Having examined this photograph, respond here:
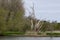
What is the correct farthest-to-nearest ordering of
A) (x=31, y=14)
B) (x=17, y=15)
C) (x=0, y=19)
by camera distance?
(x=31, y=14) < (x=17, y=15) < (x=0, y=19)

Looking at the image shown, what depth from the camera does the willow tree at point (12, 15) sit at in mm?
30469

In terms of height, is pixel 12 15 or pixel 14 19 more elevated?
pixel 12 15

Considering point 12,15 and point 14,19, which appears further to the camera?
point 12,15

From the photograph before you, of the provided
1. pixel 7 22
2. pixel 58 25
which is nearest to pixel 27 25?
pixel 7 22

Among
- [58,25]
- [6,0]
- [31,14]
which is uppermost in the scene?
[6,0]

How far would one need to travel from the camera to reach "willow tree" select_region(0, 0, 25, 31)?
30.5m

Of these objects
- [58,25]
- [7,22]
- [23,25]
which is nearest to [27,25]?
[23,25]

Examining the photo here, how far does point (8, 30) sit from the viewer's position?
107ft

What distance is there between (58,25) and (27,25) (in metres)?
10.5

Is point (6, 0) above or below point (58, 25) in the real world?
above

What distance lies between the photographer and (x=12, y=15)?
107 feet

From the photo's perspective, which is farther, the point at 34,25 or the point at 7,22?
the point at 34,25

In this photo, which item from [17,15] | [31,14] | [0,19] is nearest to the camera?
[0,19]

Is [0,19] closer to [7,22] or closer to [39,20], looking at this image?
[7,22]
